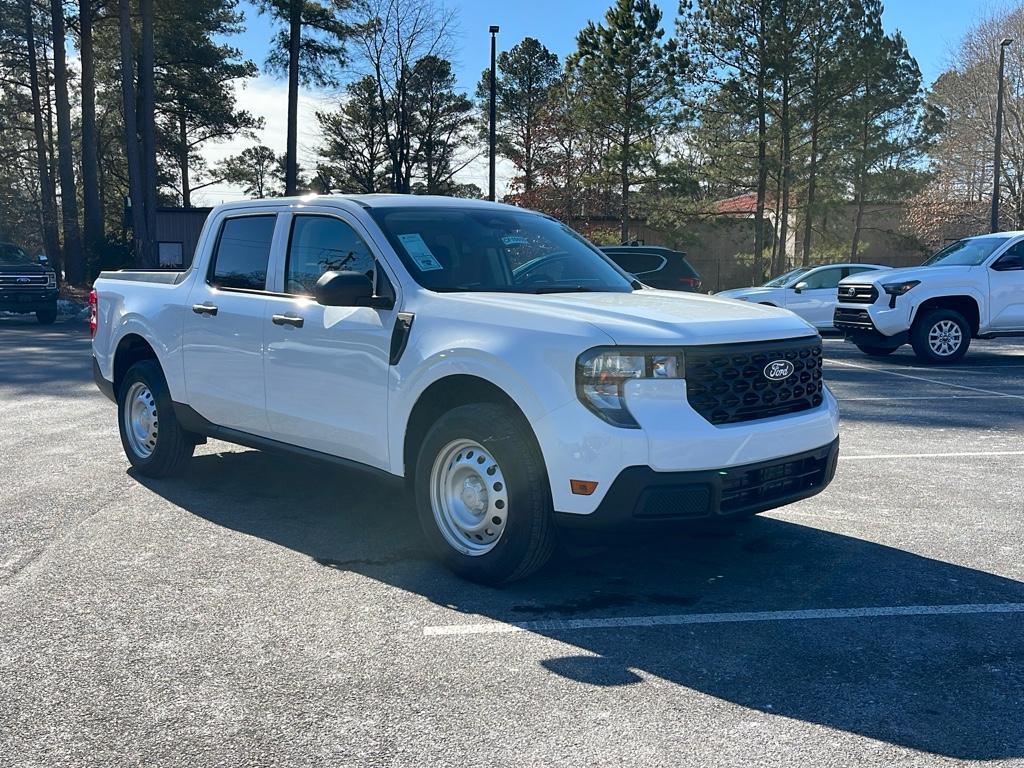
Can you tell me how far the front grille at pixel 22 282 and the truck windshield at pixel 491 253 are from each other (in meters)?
21.2

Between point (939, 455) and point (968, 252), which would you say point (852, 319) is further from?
point (939, 455)

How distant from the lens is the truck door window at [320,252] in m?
5.79

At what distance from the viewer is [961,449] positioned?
8594mm

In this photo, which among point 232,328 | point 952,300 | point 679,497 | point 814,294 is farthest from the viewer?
point 814,294

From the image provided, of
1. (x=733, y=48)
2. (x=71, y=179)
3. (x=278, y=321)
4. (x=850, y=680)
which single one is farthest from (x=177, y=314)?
(x=733, y=48)

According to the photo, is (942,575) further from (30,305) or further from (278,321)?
(30,305)

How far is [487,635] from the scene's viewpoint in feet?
14.4

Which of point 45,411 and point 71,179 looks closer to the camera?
point 45,411

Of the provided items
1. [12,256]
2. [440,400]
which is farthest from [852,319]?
[12,256]

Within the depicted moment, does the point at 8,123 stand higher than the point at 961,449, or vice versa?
the point at 8,123

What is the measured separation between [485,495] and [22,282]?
22.6m

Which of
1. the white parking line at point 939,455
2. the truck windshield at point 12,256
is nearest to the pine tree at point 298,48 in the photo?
the truck windshield at point 12,256

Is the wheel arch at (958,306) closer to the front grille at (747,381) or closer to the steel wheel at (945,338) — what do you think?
the steel wheel at (945,338)

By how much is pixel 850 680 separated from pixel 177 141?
54.9m
